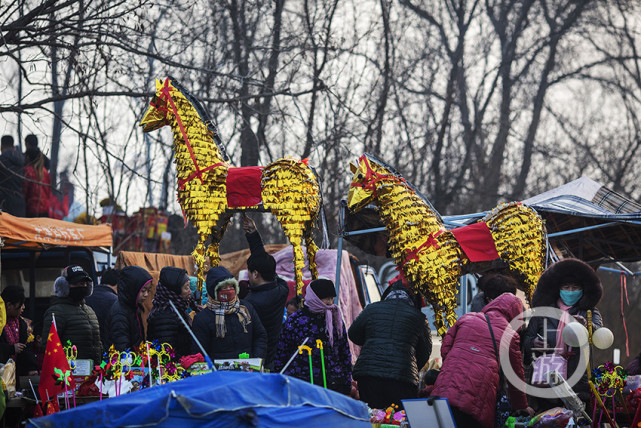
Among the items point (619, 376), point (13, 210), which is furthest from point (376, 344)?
point (13, 210)

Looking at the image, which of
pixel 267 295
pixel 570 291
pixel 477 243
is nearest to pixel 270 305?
pixel 267 295

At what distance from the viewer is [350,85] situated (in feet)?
57.8

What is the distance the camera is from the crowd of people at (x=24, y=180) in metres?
12.1

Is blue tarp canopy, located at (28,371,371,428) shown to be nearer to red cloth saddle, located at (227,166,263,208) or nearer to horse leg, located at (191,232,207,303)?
horse leg, located at (191,232,207,303)

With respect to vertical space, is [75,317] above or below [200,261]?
below

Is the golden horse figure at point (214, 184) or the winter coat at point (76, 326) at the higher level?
the golden horse figure at point (214, 184)

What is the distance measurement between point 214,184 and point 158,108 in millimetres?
1124

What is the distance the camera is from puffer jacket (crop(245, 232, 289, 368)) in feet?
25.1

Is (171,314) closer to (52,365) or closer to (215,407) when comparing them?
(52,365)

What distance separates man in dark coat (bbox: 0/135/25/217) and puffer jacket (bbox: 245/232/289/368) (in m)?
5.66

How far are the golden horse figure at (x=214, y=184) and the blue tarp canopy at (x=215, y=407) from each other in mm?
4698

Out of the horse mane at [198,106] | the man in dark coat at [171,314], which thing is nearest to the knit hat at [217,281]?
the man in dark coat at [171,314]

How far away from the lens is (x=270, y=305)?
7672 millimetres

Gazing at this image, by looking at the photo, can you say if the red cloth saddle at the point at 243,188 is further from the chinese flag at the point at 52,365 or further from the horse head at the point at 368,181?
the chinese flag at the point at 52,365
